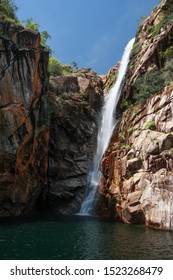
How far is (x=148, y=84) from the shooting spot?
40.1 metres

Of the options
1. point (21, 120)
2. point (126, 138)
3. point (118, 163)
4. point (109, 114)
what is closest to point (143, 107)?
point (126, 138)

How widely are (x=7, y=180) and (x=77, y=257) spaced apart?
21365 mm

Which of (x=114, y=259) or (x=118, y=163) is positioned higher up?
(x=118, y=163)

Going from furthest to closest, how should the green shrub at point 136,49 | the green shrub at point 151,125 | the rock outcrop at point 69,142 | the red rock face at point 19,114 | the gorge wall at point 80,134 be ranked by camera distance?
the green shrub at point 136,49 → the rock outcrop at point 69,142 → the green shrub at point 151,125 → the red rock face at point 19,114 → the gorge wall at point 80,134

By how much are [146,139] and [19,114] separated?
1427cm

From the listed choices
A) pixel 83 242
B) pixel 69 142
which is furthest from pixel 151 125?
pixel 83 242

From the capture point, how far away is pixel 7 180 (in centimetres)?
3794

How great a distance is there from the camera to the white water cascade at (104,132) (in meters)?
43.0

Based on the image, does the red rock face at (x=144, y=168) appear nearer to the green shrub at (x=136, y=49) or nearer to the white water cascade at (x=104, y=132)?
the white water cascade at (x=104, y=132)

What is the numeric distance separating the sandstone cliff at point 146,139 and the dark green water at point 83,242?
298 cm

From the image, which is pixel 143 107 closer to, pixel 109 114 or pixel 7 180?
pixel 109 114

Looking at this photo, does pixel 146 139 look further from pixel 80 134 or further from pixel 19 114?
pixel 80 134

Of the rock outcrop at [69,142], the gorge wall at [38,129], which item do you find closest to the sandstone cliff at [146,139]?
the rock outcrop at [69,142]

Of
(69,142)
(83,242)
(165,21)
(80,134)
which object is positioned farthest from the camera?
(80,134)
